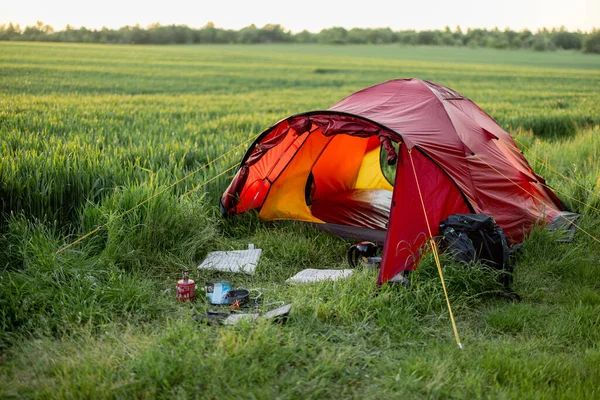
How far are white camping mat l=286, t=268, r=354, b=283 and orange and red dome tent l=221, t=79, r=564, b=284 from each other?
486 mm

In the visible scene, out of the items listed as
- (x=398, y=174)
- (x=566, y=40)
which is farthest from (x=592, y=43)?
(x=398, y=174)

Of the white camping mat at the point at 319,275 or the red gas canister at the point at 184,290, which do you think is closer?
the red gas canister at the point at 184,290

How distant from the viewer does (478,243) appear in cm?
488

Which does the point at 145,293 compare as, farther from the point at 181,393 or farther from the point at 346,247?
the point at 346,247

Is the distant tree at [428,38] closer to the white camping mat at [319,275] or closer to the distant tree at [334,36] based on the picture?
the distant tree at [334,36]

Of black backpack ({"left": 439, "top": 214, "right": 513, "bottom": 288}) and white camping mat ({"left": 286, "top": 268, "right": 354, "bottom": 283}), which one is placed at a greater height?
black backpack ({"left": 439, "top": 214, "right": 513, "bottom": 288})

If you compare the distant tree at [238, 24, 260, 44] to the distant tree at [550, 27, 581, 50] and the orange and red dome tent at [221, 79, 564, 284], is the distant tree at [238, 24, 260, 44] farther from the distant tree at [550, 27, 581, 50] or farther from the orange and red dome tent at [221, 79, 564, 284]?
the orange and red dome tent at [221, 79, 564, 284]

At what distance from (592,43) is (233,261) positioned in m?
67.3

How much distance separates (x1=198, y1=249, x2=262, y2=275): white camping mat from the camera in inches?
215

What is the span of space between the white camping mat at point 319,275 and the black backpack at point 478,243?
915mm

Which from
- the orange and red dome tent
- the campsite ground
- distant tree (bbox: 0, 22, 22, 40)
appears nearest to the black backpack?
the campsite ground

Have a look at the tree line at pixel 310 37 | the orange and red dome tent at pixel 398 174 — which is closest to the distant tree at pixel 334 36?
the tree line at pixel 310 37

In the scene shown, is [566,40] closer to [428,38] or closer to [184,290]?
[428,38]

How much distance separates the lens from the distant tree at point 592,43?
200 ft
